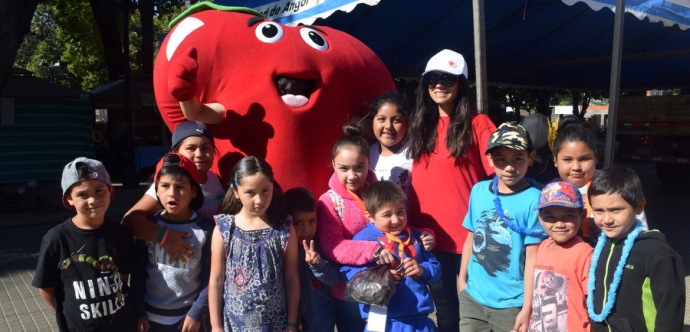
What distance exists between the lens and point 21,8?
813 centimetres

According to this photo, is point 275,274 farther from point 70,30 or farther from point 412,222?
point 70,30

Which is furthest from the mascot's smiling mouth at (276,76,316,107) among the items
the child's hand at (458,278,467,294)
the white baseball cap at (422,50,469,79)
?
the child's hand at (458,278,467,294)

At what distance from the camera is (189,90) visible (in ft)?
8.96

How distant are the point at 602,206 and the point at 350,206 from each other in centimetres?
105

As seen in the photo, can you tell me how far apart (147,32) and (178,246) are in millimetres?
12239

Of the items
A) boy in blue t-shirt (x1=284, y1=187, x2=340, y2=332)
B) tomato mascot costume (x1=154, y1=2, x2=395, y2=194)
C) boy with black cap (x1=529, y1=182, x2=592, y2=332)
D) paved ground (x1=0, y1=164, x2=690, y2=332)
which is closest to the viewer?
boy with black cap (x1=529, y1=182, x2=592, y2=332)

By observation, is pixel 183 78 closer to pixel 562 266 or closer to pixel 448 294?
pixel 448 294

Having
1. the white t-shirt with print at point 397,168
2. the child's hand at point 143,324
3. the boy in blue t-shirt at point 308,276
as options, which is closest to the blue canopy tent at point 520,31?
the white t-shirt with print at point 397,168

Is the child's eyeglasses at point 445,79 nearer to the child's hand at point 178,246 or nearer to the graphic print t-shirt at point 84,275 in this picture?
the child's hand at point 178,246

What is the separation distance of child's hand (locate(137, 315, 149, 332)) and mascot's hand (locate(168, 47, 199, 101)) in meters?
1.00

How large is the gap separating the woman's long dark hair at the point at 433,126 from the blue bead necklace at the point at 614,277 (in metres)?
0.77

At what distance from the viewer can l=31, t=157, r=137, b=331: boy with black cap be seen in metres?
2.39

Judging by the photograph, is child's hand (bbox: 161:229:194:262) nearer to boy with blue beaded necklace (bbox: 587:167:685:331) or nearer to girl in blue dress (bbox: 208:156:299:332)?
girl in blue dress (bbox: 208:156:299:332)

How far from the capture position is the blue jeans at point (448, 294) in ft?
9.45
